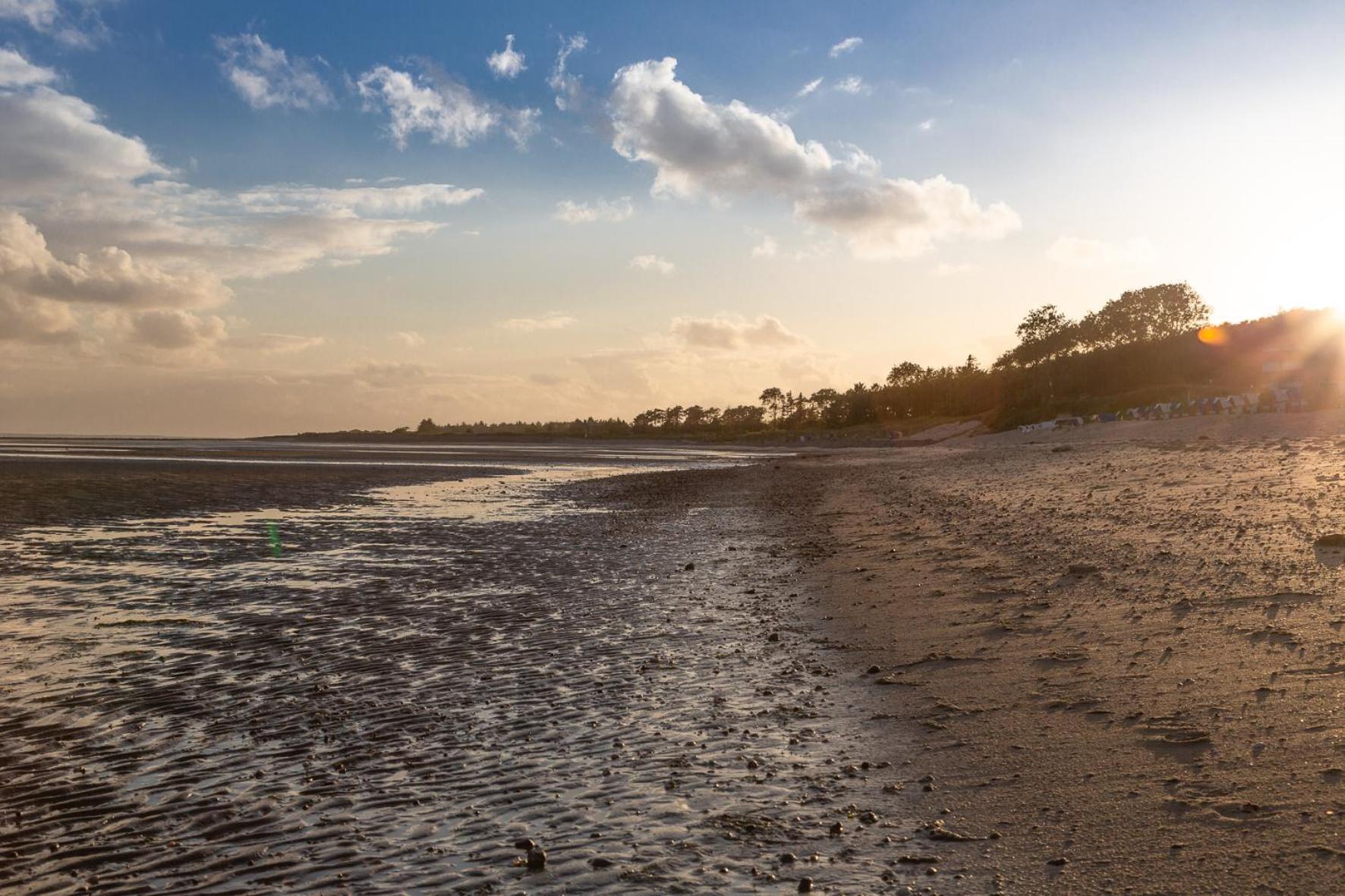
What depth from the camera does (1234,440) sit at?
98.4ft

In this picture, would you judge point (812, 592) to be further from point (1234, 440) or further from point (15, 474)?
point (15, 474)

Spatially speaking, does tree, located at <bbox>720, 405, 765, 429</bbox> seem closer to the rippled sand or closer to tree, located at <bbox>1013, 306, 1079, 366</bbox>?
tree, located at <bbox>1013, 306, 1079, 366</bbox>

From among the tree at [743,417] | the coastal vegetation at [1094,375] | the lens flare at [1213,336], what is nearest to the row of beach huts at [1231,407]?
the coastal vegetation at [1094,375]

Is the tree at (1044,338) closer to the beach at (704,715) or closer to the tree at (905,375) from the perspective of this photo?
the tree at (905,375)

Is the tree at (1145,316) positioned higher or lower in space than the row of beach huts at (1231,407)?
higher

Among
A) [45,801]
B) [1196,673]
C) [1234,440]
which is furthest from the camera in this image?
[1234,440]

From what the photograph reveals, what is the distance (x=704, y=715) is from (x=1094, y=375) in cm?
9400

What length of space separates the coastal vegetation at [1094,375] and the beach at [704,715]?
35.9 m

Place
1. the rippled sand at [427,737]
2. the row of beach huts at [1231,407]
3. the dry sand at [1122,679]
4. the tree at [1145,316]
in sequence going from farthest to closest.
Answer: the tree at [1145,316] → the row of beach huts at [1231,407] → the rippled sand at [427,737] → the dry sand at [1122,679]

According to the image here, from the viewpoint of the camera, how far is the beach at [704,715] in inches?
207

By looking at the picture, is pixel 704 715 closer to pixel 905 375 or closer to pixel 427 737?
pixel 427 737

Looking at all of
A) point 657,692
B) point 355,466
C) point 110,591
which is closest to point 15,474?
point 355,466

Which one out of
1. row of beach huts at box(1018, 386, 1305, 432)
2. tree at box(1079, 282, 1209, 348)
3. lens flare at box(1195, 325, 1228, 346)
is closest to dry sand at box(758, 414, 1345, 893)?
row of beach huts at box(1018, 386, 1305, 432)

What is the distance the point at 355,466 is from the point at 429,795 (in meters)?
55.1
